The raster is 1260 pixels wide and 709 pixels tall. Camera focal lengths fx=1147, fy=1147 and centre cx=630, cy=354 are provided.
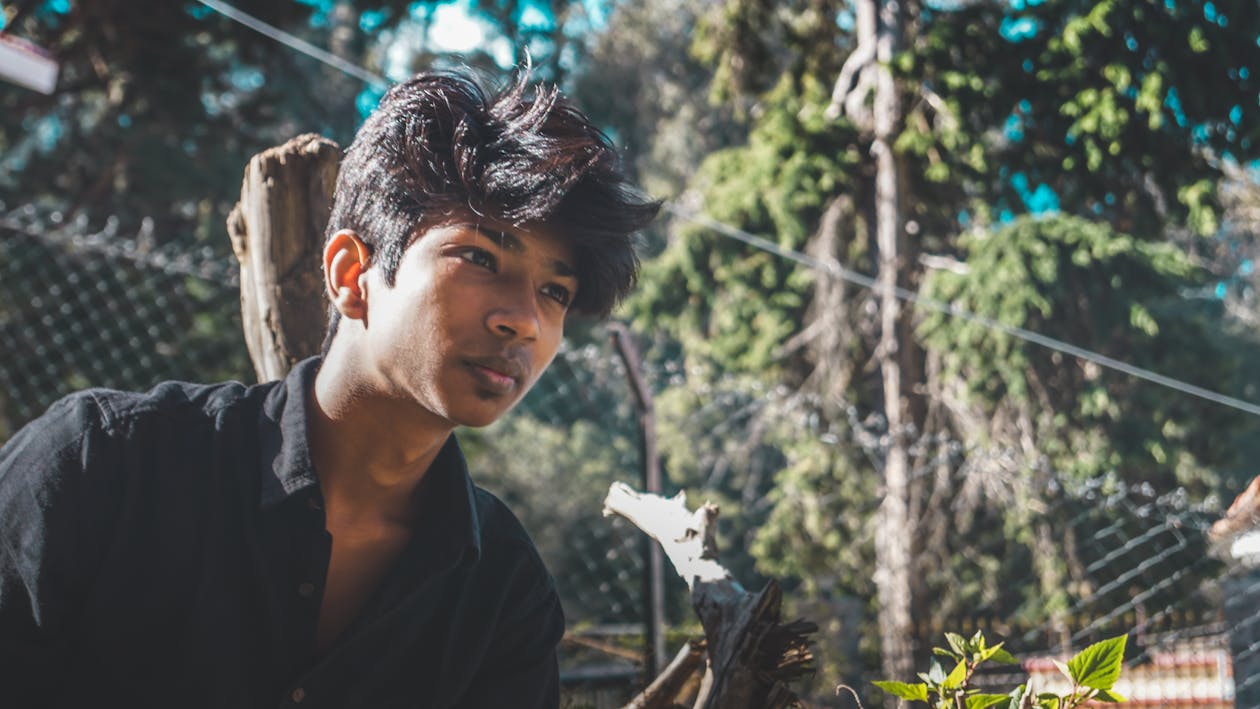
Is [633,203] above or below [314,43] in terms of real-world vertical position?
below

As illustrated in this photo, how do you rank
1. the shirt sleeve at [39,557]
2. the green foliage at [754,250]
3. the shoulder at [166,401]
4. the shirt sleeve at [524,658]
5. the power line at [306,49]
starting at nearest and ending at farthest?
the shirt sleeve at [39,557] → the shoulder at [166,401] → the shirt sleeve at [524,658] → the power line at [306,49] → the green foliage at [754,250]

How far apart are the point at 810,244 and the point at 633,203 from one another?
645cm

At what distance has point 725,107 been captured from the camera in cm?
1928

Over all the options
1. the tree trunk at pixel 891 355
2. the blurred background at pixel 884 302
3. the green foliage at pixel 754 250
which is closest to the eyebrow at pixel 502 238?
the blurred background at pixel 884 302

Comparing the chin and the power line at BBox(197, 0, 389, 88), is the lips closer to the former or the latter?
the chin

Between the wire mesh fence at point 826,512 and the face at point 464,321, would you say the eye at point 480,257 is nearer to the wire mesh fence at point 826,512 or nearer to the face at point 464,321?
the face at point 464,321

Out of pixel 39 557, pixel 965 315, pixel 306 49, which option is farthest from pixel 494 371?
pixel 306 49

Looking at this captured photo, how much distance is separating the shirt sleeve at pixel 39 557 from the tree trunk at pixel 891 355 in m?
4.36

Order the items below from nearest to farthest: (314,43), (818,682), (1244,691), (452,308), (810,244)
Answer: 1. (452,308)
2. (1244,691)
3. (818,682)
4. (810,244)
5. (314,43)

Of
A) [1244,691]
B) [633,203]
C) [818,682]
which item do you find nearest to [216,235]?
[818,682]

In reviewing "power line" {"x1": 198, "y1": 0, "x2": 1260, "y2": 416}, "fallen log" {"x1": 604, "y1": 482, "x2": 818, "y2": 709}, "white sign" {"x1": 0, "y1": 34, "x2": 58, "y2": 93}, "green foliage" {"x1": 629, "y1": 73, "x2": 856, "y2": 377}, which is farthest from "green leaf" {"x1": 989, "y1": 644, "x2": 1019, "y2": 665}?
"green foliage" {"x1": 629, "y1": 73, "x2": 856, "y2": 377}

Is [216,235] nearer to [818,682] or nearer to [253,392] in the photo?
[818,682]

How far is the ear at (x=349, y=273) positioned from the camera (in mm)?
1317

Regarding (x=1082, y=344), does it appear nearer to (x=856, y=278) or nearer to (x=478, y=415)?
(x=856, y=278)
